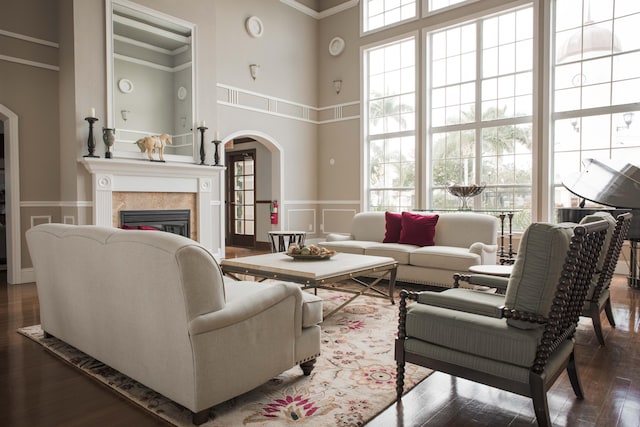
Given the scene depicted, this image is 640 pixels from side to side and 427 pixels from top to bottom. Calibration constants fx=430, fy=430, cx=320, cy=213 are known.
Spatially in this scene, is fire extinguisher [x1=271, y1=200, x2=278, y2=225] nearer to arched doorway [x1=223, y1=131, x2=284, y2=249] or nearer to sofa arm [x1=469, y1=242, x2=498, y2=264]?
arched doorway [x1=223, y1=131, x2=284, y2=249]

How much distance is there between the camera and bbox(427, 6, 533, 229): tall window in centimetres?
635

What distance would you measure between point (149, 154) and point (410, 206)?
4.36 meters

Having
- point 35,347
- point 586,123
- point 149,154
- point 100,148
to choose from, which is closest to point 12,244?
point 100,148

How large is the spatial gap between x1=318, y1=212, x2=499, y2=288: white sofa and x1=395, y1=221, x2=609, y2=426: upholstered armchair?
2.34m

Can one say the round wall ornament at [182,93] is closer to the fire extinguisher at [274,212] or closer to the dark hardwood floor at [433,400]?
the fire extinguisher at [274,212]

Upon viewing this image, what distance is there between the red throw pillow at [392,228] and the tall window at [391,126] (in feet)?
7.11

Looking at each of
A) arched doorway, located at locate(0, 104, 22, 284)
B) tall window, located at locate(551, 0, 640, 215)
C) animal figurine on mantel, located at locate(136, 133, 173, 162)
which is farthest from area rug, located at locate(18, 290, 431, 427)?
tall window, located at locate(551, 0, 640, 215)

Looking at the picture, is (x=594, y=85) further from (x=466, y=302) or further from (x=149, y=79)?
(x=149, y=79)

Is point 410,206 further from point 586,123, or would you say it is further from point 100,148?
point 100,148

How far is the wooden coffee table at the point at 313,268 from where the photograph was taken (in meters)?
3.23

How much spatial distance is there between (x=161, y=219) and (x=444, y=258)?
3.63m

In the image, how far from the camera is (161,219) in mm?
5703

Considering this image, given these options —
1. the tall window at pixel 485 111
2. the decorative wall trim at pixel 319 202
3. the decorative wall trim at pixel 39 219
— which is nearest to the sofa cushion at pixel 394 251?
the tall window at pixel 485 111

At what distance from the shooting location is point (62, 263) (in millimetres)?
2625
